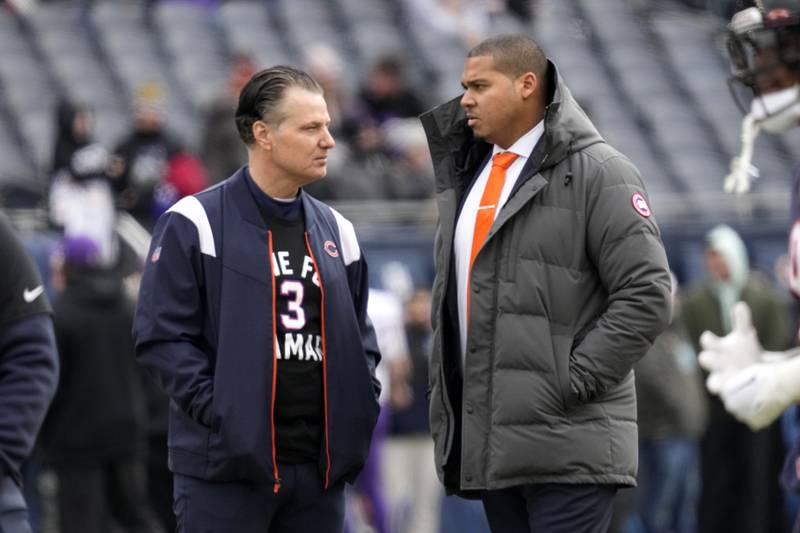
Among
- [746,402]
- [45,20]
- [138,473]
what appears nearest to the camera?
[746,402]

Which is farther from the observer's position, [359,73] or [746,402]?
[359,73]

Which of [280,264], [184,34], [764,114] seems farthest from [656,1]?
[280,264]

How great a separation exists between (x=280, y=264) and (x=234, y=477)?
2.17 feet

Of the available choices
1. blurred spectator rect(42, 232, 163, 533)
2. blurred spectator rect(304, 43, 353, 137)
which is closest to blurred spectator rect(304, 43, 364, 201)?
blurred spectator rect(304, 43, 353, 137)

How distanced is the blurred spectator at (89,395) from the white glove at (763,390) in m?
4.97

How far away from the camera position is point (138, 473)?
10.4 m

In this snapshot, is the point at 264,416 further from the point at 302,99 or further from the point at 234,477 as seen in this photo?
the point at 302,99

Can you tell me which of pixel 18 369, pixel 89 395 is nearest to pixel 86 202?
pixel 89 395

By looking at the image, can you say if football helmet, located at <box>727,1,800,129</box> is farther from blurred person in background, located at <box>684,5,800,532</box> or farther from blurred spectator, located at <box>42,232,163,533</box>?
blurred spectator, located at <box>42,232,163,533</box>

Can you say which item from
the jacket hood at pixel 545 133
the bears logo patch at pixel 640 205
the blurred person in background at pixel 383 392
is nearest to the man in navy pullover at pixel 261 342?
the jacket hood at pixel 545 133

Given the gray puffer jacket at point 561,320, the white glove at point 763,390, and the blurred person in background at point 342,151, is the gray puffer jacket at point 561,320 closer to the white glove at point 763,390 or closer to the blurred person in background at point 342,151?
the white glove at point 763,390

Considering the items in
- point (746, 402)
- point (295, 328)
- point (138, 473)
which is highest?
point (295, 328)

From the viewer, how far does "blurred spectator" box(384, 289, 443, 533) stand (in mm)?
10969

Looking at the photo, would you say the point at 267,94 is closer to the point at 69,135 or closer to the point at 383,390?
the point at 383,390
